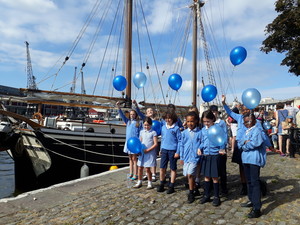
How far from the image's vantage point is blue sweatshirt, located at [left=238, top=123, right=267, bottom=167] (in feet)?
11.5

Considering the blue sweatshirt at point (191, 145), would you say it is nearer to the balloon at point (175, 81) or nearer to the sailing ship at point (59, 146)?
Result: the balloon at point (175, 81)

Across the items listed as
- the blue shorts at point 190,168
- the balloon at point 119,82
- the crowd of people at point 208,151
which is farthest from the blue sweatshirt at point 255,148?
the balloon at point 119,82

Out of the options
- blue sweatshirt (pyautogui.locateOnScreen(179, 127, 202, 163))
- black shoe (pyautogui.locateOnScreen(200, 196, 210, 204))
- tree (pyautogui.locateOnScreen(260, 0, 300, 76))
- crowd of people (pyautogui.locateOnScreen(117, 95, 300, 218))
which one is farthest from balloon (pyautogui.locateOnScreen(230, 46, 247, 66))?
tree (pyautogui.locateOnScreen(260, 0, 300, 76))

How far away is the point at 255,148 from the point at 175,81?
371cm

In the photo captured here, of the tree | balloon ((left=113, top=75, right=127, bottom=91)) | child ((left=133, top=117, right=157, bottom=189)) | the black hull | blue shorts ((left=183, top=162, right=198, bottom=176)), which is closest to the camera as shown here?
blue shorts ((left=183, top=162, right=198, bottom=176))

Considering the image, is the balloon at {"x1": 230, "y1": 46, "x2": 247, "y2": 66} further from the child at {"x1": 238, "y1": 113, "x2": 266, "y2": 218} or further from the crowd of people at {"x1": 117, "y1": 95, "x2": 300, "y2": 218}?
the child at {"x1": 238, "y1": 113, "x2": 266, "y2": 218}

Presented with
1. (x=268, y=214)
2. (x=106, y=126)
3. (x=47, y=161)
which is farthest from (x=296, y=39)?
(x=47, y=161)

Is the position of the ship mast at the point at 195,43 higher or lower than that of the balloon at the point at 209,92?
higher

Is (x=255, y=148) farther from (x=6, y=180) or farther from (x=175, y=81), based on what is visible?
(x=6, y=180)

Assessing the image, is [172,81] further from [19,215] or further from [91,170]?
[91,170]

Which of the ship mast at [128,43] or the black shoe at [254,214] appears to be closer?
the black shoe at [254,214]

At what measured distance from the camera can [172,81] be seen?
6883 mm

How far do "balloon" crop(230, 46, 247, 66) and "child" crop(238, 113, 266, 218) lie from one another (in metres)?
2.05

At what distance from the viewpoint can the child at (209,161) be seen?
3.93 meters
